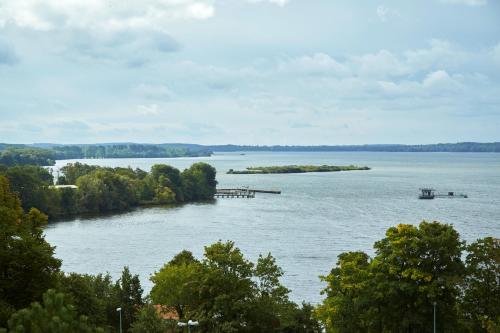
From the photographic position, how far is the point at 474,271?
3025cm

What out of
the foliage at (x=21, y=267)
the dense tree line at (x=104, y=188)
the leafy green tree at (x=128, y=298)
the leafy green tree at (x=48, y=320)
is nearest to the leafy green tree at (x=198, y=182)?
the dense tree line at (x=104, y=188)

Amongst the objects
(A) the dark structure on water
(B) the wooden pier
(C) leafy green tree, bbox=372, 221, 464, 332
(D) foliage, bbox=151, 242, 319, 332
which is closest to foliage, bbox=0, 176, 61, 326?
(D) foliage, bbox=151, 242, 319, 332

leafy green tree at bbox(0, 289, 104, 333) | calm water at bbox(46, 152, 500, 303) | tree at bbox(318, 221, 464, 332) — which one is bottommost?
calm water at bbox(46, 152, 500, 303)

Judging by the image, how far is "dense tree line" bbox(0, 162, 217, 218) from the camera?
10475 cm

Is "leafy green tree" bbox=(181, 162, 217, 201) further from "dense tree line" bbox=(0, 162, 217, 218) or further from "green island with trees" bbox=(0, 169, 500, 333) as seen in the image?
"green island with trees" bbox=(0, 169, 500, 333)

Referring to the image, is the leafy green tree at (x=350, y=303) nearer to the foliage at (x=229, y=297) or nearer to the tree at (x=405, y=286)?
the tree at (x=405, y=286)

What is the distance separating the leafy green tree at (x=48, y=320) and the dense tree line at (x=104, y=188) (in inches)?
3446

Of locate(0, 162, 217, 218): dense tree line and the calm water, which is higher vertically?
locate(0, 162, 217, 218): dense tree line

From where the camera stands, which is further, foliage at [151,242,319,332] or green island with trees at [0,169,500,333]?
foliage at [151,242,319,332]

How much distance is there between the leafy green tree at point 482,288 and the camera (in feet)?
96.3

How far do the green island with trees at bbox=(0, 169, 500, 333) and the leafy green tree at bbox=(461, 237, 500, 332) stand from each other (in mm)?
48

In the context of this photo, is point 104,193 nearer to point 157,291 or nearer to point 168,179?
point 168,179

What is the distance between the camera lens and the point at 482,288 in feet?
98.1

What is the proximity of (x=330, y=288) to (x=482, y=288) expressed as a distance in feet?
28.1
